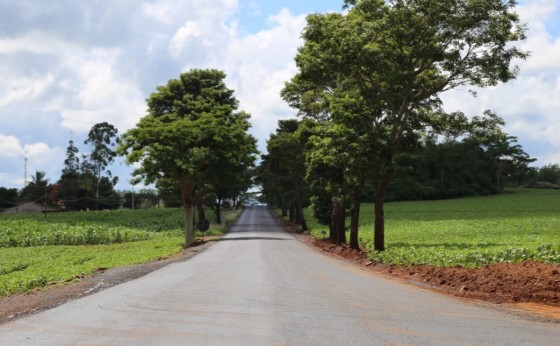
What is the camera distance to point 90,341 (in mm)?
7277

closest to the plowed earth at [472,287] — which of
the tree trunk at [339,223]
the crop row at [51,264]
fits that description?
the crop row at [51,264]

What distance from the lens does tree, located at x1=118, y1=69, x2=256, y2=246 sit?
39.1m

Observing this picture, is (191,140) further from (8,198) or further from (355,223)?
(8,198)

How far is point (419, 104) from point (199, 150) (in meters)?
Answer: 17.4

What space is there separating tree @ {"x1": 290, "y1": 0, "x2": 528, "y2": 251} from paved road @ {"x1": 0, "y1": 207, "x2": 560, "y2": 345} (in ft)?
39.7

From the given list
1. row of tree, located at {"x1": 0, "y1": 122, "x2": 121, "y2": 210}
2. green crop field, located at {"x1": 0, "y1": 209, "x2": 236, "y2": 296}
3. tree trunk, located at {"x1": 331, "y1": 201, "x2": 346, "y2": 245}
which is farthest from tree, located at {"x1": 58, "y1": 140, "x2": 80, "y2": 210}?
tree trunk, located at {"x1": 331, "y1": 201, "x2": 346, "y2": 245}

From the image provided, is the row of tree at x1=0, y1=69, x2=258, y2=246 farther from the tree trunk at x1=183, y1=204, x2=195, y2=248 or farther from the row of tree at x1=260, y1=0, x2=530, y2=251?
the row of tree at x1=260, y1=0, x2=530, y2=251

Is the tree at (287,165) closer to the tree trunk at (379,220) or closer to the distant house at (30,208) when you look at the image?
the tree trunk at (379,220)

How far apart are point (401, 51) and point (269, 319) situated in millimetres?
17327

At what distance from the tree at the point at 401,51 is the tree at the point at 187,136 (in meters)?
15.5

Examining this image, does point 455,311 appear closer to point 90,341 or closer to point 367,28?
point 90,341

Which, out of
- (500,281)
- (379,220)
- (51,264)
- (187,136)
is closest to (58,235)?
(187,136)

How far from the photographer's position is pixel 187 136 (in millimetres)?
39656

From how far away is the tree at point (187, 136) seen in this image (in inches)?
1539
